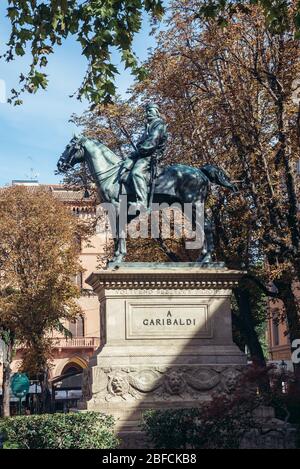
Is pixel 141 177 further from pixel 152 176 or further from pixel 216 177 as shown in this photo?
pixel 216 177

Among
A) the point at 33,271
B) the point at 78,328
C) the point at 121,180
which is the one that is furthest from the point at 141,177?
the point at 78,328

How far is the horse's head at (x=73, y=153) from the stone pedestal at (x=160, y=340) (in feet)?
8.88

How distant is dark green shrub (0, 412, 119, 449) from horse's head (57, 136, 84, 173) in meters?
6.08

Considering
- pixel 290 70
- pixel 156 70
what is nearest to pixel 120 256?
pixel 290 70

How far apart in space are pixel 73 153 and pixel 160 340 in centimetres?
458

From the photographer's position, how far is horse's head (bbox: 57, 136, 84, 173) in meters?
17.4

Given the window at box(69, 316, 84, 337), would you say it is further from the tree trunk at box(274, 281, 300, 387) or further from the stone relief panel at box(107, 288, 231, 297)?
the stone relief panel at box(107, 288, 231, 297)

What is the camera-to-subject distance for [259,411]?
52.0ft

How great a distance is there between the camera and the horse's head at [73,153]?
17.4 meters

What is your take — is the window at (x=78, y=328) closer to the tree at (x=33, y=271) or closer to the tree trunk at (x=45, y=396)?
the tree at (x=33, y=271)

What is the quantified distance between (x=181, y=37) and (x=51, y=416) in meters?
15.6

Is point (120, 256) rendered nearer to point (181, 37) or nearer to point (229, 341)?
Answer: point (229, 341)

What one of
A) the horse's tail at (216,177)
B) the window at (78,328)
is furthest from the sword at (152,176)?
the window at (78,328)

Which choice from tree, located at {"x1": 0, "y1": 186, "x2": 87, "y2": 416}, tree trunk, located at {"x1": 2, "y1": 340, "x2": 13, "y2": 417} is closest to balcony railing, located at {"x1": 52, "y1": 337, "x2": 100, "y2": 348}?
tree, located at {"x1": 0, "y1": 186, "x2": 87, "y2": 416}
